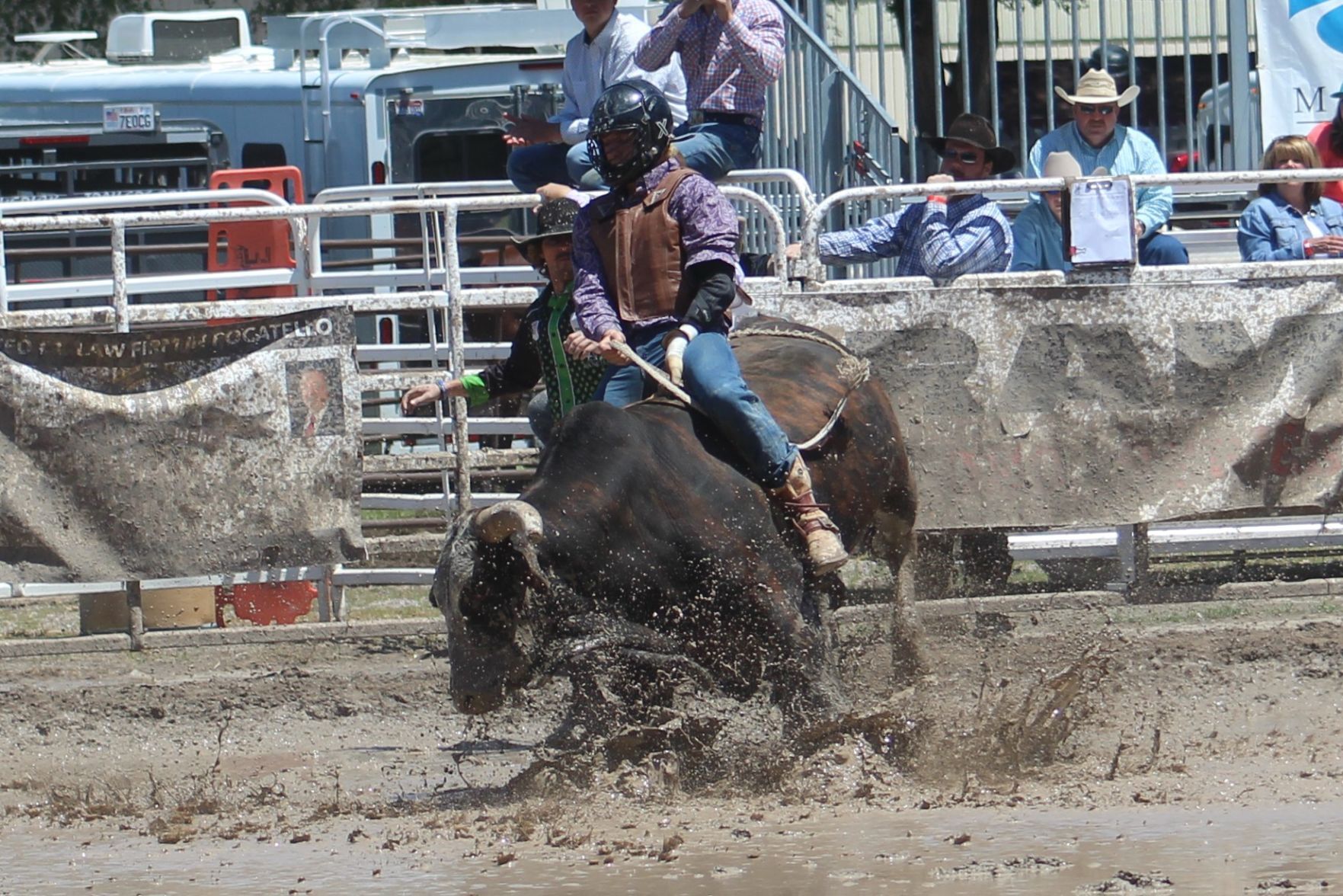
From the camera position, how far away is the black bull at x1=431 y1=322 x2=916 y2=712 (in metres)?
5.59

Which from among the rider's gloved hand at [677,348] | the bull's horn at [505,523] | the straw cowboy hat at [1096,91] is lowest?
the bull's horn at [505,523]

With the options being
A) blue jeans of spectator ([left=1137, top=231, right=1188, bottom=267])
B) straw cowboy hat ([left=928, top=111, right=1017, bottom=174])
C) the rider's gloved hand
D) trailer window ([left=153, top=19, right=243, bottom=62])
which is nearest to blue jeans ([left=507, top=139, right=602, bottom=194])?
straw cowboy hat ([left=928, top=111, right=1017, bottom=174])

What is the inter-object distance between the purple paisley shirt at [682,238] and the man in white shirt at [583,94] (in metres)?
1.60

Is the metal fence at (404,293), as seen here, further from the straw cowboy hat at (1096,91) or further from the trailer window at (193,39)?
the trailer window at (193,39)

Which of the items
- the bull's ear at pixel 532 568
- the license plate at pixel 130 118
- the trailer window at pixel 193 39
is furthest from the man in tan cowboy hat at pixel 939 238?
the trailer window at pixel 193 39

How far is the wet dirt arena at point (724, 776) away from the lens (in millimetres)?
5125

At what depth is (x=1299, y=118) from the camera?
31.0ft

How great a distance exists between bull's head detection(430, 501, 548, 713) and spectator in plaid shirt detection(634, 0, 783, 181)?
3.05 m

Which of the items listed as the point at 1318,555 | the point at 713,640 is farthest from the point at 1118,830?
the point at 1318,555

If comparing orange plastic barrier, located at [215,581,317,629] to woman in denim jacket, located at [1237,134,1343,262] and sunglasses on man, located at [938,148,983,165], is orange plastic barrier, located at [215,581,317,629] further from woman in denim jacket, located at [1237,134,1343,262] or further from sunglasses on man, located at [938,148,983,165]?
woman in denim jacket, located at [1237,134,1343,262]

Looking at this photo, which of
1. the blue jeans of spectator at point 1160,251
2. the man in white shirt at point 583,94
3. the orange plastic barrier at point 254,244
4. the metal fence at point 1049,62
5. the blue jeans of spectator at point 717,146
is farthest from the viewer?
the orange plastic barrier at point 254,244

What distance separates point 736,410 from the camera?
6164 mm

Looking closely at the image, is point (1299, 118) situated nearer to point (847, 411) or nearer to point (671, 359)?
point (847, 411)

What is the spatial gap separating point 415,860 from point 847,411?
2.40 m
